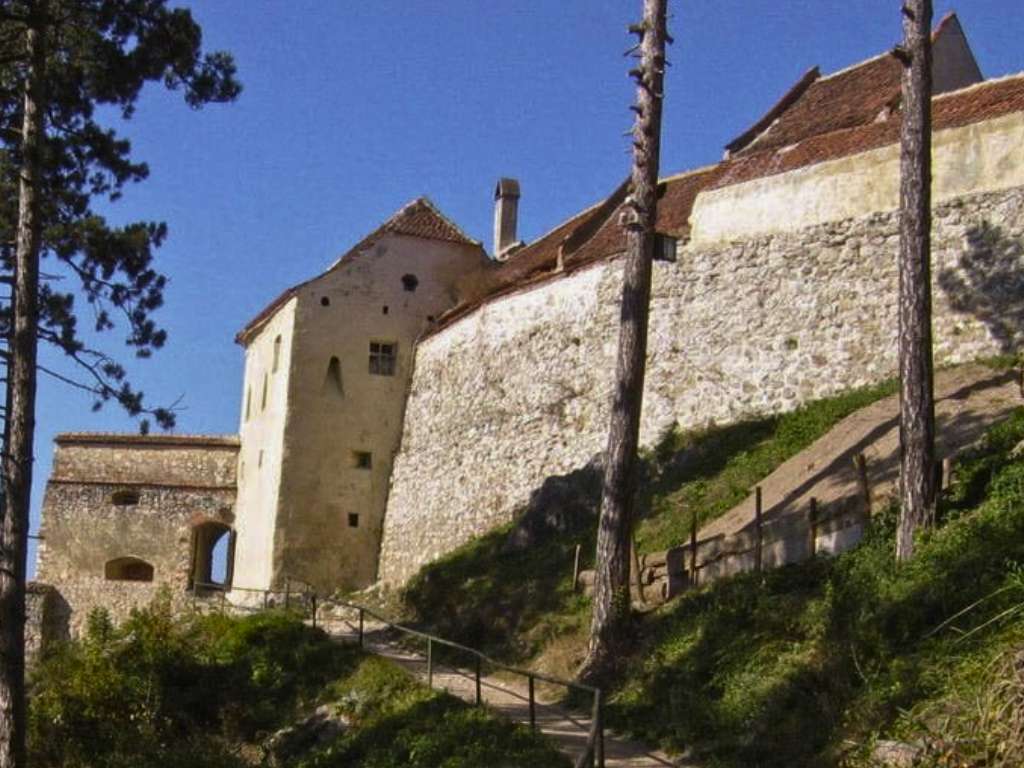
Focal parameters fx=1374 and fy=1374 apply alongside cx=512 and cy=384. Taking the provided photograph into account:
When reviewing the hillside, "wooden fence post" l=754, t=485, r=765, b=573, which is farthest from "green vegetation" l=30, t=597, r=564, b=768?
"wooden fence post" l=754, t=485, r=765, b=573

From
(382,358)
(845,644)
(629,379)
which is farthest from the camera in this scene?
(382,358)

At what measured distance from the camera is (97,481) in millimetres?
35719

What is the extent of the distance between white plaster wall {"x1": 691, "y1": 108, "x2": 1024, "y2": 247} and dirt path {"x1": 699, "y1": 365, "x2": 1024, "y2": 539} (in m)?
3.14

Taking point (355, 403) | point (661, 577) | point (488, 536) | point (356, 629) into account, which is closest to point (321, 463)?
point (355, 403)

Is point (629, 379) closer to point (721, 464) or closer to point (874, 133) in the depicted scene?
point (721, 464)

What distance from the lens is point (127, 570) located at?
3703cm

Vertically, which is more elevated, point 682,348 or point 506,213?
point 506,213

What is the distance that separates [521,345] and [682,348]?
5.04m

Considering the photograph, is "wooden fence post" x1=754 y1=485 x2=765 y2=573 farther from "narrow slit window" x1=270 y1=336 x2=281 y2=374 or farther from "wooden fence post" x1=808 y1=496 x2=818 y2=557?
"narrow slit window" x1=270 y1=336 x2=281 y2=374

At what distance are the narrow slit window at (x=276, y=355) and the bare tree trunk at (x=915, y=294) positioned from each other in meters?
21.1

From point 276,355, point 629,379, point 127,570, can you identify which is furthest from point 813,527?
point 127,570

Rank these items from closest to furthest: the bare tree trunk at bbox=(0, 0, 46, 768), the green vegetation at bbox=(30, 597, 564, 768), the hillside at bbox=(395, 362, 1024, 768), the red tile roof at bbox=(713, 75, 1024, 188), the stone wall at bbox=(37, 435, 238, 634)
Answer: the hillside at bbox=(395, 362, 1024, 768) → the green vegetation at bbox=(30, 597, 564, 768) → the bare tree trunk at bbox=(0, 0, 46, 768) → the red tile roof at bbox=(713, 75, 1024, 188) → the stone wall at bbox=(37, 435, 238, 634)

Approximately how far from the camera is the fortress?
71.4 feet

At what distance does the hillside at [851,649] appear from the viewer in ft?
34.8
